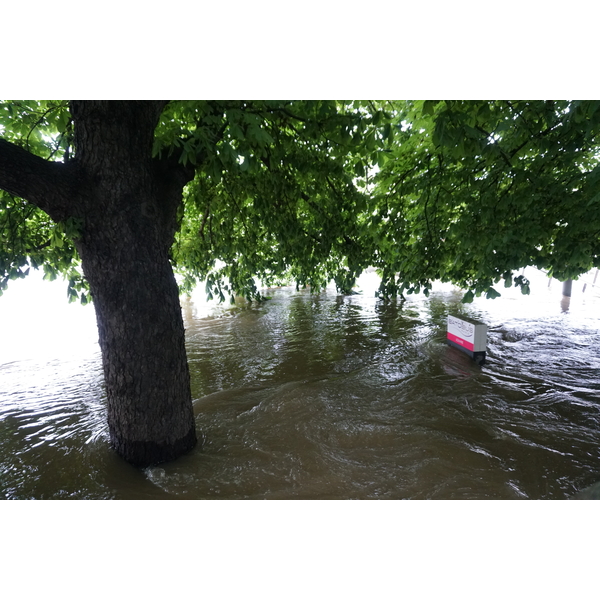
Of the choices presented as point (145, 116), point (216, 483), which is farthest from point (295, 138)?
point (216, 483)

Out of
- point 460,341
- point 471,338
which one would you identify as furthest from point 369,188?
point 460,341

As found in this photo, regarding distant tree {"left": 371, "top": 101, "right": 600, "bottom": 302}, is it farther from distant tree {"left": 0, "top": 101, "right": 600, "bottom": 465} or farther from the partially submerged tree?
the partially submerged tree

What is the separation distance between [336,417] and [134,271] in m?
3.81

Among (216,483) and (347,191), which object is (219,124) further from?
(216,483)

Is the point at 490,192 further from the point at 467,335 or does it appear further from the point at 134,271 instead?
the point at 467,335

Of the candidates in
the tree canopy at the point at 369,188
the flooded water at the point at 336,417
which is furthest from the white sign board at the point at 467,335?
the tree canopy at the point at 369,188

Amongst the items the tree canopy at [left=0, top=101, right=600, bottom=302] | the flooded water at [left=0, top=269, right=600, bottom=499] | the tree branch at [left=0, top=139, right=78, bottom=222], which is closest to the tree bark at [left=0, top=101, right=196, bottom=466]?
the tree branch at [left=0, top=139, right=78, bottom=222]

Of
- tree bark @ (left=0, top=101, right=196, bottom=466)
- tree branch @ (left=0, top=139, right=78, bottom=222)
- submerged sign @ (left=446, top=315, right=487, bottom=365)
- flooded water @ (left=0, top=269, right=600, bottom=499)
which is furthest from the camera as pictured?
submerged sign @ (left=446, top=315, right=487, bottom=365)

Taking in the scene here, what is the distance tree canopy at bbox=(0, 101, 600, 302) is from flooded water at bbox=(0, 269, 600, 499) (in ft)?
7.25

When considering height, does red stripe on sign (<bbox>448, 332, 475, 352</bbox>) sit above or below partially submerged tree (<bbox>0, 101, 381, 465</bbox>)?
below

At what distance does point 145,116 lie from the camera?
3.14 meters

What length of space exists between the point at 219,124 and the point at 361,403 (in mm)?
5038

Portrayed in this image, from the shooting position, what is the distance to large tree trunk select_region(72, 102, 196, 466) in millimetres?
3070

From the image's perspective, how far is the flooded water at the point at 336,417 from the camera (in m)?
3.68
